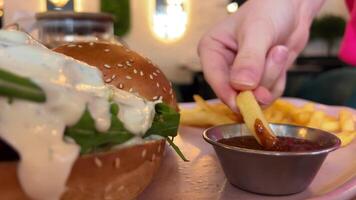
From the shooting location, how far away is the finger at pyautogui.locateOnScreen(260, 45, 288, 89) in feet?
4.66

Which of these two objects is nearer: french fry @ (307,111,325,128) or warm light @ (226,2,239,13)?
french fry @ (307,111,325,128)

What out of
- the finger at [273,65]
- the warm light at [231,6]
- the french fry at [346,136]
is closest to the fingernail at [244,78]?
the finger at [273,65]

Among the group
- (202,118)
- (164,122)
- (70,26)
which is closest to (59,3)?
(70,26)

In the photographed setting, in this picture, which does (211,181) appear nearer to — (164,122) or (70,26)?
(164,122)

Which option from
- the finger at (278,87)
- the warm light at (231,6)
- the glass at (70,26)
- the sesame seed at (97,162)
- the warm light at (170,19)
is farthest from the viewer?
the warm light at (170,19)

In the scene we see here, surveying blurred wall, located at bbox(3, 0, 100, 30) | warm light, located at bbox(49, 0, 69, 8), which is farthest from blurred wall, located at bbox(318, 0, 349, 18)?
warm light, located at bbox(49, 0, 69, 8)

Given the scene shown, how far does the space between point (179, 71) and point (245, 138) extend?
5.28 meters

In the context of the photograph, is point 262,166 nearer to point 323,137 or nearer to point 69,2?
point 323,137

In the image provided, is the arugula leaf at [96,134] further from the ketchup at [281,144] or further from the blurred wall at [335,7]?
the blurred wall at [335,7]

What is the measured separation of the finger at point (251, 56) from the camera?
1.32 meters

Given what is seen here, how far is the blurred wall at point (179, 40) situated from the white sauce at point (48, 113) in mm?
5628

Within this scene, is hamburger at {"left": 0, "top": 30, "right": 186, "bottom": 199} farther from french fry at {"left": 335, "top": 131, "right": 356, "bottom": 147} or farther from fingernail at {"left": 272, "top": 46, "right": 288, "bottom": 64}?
french fry at {"left": 335, "top": 131, "right": 356, "bottom": 147}

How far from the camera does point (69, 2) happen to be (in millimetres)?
5617

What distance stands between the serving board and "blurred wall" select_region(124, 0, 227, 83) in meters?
5.04
